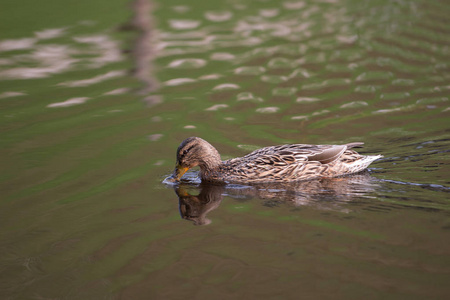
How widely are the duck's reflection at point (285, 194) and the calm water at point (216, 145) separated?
4 cm

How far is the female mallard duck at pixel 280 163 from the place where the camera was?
840 centimetres

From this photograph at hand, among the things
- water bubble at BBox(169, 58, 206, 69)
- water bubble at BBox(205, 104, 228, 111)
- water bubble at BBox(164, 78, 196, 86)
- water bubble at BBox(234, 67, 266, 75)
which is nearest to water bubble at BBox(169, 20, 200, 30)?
water bubble at BBox(169, 58, 206, 69)

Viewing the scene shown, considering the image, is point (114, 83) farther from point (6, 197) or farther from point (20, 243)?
point (20, 243)

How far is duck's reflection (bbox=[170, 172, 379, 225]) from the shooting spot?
738cm

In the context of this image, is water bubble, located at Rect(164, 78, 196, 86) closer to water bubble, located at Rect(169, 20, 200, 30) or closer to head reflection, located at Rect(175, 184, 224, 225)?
water bubble, located at Rect(169, 20, 200, 30)

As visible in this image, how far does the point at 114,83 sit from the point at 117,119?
7.86 ft

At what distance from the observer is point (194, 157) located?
27.9 ft

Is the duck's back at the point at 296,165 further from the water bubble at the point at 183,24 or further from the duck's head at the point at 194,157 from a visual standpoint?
the water bubble at the point at 183,24

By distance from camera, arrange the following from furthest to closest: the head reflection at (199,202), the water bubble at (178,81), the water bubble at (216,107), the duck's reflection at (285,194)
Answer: the water bubble at (178,81) < the water bubble at (216,107) < the duck's reflection at (285,194) < the head reflection at (199,202)

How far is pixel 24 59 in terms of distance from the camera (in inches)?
583

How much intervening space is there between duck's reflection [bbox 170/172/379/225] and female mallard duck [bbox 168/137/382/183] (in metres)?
0.13

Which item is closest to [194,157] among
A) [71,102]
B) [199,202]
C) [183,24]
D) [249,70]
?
[199,202]

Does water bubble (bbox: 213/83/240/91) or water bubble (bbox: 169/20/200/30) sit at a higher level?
water bubble (bbox: 169/20/200/30)

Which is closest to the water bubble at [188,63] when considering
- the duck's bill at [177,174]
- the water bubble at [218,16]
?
the water bubble at [218,16]
